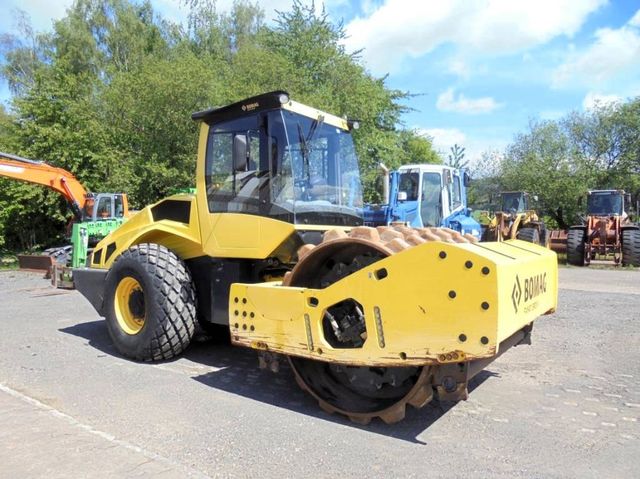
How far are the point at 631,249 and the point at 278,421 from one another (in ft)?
55.3

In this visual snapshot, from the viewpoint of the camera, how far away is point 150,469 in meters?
3.10

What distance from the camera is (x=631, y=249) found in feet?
56.4

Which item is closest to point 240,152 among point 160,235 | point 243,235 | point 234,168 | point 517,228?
point 234,168

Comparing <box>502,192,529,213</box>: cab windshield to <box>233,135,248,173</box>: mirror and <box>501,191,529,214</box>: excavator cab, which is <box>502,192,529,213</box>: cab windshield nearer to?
<box>501,191,529,214</box>: excavator cab

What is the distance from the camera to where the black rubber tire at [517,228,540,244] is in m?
17.6

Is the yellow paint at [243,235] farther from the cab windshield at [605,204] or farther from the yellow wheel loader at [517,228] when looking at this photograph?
the cab windshield at [605,204]

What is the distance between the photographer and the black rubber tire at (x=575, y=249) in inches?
706

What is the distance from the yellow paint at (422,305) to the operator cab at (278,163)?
0.99 m

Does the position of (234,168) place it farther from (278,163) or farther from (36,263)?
(36,263)

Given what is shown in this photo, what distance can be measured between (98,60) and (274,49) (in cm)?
1029

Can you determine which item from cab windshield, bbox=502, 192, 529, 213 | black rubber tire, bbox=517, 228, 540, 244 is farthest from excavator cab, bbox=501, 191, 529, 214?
black rubber tire, bbox=517, 228, 540, 244

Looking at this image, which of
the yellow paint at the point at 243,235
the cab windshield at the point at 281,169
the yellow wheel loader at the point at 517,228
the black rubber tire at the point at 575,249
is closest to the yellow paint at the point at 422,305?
the yellow paint at the point at 243,235

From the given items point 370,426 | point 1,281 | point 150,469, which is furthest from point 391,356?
point 1,281

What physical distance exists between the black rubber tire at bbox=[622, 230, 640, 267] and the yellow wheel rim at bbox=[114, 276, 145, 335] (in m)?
16.6
